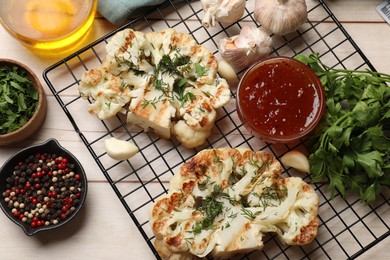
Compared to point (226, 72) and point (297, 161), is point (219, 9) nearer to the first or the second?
point (226, 72)

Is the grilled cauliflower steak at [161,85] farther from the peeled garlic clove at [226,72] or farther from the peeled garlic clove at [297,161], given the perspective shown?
the peeled garlic clove at [297,161]

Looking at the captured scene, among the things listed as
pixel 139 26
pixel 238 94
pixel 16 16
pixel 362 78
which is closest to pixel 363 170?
pixel 362 78

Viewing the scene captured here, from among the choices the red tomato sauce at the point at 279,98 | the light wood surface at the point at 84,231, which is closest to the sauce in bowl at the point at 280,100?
the red tomato sauce at the point at 279,98

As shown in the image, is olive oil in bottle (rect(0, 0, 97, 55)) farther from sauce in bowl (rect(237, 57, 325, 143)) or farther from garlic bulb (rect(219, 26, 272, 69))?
sauce in bowl (rect(237, 57, 325, 143))

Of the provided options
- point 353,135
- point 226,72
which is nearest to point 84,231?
point 226,72

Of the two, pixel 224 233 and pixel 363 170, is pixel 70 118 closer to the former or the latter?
pixel 224 233

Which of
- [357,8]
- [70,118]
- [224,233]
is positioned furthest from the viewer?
[357,8]
